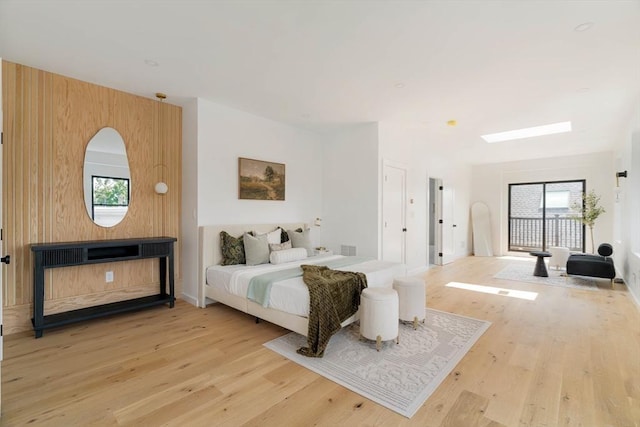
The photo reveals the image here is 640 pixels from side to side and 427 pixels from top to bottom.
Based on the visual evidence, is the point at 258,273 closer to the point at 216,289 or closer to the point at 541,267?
the point at 216,289

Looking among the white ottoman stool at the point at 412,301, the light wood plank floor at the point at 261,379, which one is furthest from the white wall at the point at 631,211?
the white ottoman stool at the point at 412,301

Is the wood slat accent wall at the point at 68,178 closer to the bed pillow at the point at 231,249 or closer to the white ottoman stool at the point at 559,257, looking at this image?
the bed pillow at the point at 231,249

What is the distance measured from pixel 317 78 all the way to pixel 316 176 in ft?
7.77

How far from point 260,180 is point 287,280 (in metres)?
2.06

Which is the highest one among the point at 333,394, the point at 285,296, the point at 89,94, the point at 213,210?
the point at 89,94

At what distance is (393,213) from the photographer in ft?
16.8

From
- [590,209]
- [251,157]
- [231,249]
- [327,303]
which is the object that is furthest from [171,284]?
[590,209]

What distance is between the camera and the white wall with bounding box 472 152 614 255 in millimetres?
6898

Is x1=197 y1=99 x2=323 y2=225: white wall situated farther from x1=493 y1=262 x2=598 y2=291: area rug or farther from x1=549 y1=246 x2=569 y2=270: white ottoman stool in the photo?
x1=549 y1=246 x2=569 y2=270: white ottoman stool

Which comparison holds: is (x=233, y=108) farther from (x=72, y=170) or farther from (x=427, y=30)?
(x=427, y=30)

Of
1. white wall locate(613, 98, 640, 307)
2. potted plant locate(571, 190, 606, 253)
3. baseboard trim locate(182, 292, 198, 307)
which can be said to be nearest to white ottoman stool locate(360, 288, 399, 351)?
baseboard trim locate(182, 292, 198, 307)

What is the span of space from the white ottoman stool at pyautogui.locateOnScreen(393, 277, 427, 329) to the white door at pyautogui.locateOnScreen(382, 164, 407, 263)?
168cm

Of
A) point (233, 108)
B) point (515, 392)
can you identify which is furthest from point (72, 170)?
point (515, 392)

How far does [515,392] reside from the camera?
6.79ft
